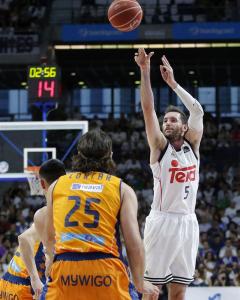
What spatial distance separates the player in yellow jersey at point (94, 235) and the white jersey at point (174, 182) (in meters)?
2.13

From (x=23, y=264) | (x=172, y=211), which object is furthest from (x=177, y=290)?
(x=23, y=264)

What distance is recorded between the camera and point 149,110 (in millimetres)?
6633

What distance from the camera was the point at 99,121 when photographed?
87.9 ft

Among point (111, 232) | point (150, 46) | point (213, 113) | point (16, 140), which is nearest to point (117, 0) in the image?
point (111, 232)

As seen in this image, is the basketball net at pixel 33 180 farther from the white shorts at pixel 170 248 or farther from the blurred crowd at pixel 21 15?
the blurred crowd at pixel 21 15

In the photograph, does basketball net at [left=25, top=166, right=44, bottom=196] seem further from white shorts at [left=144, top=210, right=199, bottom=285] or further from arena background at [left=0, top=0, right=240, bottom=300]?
white shorts at [left=144, top=210, right=199, bottom=285]

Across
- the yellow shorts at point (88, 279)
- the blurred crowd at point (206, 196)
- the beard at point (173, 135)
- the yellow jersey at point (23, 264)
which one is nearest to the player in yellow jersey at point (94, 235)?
the yellow shorts at point (88, 279)

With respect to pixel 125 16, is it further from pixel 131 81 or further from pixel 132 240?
pixel 131 81

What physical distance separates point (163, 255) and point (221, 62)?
71.3 ft

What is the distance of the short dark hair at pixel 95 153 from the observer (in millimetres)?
4816

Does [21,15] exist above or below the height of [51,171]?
Result: above

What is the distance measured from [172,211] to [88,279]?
2.41 meters

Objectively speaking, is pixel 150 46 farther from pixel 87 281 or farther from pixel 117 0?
pixel 87 281

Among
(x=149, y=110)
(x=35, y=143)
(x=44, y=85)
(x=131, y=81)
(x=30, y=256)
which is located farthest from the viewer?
(x=131, y=81)
